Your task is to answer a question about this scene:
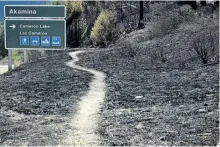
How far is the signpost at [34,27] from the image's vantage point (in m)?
28.8

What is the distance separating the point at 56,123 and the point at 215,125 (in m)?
3.14

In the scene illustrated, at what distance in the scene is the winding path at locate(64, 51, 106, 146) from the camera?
802cm

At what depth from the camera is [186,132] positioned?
820cm

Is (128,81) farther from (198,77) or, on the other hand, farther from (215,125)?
(215,125)

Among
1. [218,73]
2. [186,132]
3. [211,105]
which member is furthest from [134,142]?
[218,73]

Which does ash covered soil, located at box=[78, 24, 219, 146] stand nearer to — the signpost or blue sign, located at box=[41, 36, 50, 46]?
the signpost

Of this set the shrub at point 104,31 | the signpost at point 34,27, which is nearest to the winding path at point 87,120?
the signpost at point 34,27

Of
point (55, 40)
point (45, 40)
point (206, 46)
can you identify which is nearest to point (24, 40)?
point (45, 40)

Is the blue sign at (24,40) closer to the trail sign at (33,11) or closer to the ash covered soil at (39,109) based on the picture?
the trail sign at (33,11)

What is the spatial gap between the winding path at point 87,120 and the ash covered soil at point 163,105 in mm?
189

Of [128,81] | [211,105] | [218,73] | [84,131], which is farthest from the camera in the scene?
[128,81]

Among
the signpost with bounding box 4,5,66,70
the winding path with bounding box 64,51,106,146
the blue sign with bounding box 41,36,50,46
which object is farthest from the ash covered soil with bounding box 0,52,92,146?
the blue sign with bounding box 41,36,50,46

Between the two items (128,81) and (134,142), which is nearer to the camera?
(134,142)

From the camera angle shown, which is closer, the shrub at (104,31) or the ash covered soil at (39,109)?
the ash covered soil at (39,109)
